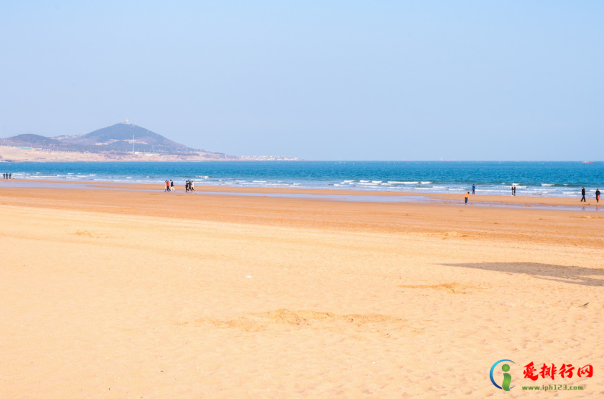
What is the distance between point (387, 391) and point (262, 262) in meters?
8.27

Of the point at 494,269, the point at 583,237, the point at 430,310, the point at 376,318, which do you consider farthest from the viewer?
the point at 583,237

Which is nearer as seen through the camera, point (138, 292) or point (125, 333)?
point (125, 333)

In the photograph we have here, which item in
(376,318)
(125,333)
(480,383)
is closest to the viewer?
(480,383)

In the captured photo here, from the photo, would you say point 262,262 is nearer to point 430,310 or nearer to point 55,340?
point 430,310

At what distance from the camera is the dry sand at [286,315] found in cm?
553

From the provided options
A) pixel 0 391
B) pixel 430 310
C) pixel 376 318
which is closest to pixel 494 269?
pixel 430 310

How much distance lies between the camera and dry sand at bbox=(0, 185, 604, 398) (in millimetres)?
5531

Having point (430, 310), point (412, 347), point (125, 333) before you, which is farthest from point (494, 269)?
point (125, 333)

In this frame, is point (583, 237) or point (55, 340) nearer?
point (55, 340)

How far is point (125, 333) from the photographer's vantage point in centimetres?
705

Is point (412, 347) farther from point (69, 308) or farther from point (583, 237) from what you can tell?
point (583, 237)

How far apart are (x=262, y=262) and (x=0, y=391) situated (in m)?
8.50

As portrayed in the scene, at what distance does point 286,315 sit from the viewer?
820 cm

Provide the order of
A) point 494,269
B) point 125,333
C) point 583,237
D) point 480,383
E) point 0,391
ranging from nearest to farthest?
point 0,391 < point 480,383 < point 125,333 < point 494,269 < point 583,237
